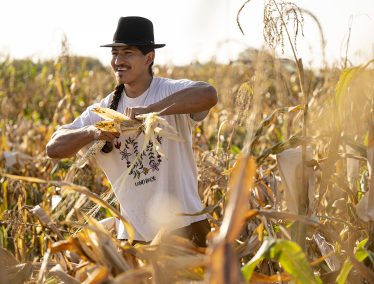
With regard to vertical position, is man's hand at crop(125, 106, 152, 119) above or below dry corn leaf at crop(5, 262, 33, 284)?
above

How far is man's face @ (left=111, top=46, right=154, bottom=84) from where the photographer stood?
3.20 meters

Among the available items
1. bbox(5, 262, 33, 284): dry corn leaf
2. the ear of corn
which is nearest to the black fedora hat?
the ear of corn

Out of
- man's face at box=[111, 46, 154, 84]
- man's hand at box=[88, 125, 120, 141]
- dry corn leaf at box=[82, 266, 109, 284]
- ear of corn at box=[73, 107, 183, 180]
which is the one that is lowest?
dry corn leaf at box=[82, 266, 109, 284]

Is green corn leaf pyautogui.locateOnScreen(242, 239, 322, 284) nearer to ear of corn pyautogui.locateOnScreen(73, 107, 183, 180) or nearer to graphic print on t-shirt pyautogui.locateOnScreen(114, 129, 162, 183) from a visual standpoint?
ear of corn pyautogui.locateOnScreen(73, 107, 183, 180)

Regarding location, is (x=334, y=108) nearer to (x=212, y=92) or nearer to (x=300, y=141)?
(x=300, y=141)

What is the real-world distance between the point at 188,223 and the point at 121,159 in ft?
1.27

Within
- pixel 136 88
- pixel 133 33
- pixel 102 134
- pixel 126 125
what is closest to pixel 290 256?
pixel 126 125

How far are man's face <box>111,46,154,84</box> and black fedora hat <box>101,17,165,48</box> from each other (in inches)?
1.3

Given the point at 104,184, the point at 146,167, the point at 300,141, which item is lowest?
the point at 104,184

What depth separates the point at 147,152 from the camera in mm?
3088

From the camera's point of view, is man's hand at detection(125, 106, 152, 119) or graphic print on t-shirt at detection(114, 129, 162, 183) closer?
man's hand at detection(125, 106, 152, 119)

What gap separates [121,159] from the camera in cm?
311

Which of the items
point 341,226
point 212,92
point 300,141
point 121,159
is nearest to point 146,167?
point 121,159

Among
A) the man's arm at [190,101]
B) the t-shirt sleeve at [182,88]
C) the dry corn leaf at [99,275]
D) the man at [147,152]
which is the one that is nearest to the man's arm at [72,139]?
the man at [147,152]
